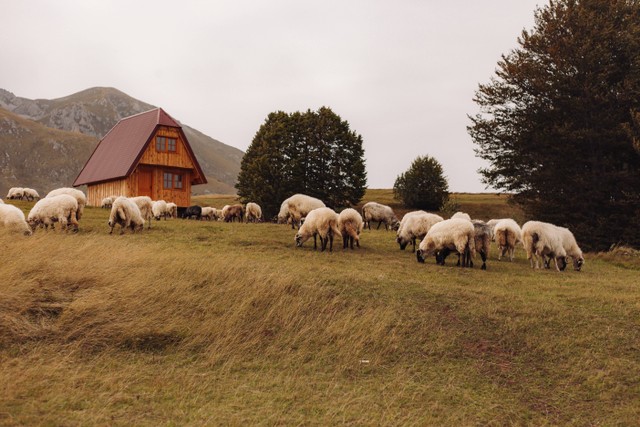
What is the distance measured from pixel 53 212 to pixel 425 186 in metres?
37.8

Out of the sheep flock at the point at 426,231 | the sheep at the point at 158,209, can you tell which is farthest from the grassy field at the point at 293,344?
the sheep at the point at 158,209

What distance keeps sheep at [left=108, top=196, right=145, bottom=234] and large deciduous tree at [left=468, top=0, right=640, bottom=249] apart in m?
20.6

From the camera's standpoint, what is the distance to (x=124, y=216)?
749 inches

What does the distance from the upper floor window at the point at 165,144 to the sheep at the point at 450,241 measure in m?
28.4

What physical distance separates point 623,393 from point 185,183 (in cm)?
3676

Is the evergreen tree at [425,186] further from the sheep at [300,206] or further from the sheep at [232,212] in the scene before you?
the sheep at [300,206]

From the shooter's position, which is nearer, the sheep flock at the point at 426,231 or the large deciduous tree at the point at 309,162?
the sheep flock at the point at 426,231

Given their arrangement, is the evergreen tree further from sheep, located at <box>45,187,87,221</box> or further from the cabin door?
sheep, located at <box>45,187,87,221</box>

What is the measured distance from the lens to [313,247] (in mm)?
18562

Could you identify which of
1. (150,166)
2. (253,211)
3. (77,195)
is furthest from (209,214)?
(77,195)

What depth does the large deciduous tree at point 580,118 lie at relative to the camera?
25.0m

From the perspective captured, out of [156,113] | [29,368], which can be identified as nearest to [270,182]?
[156,113]

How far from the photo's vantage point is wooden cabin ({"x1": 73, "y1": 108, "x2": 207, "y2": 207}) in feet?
123

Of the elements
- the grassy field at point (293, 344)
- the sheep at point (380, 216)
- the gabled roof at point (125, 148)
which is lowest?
the grassy field at point (293, 344)
